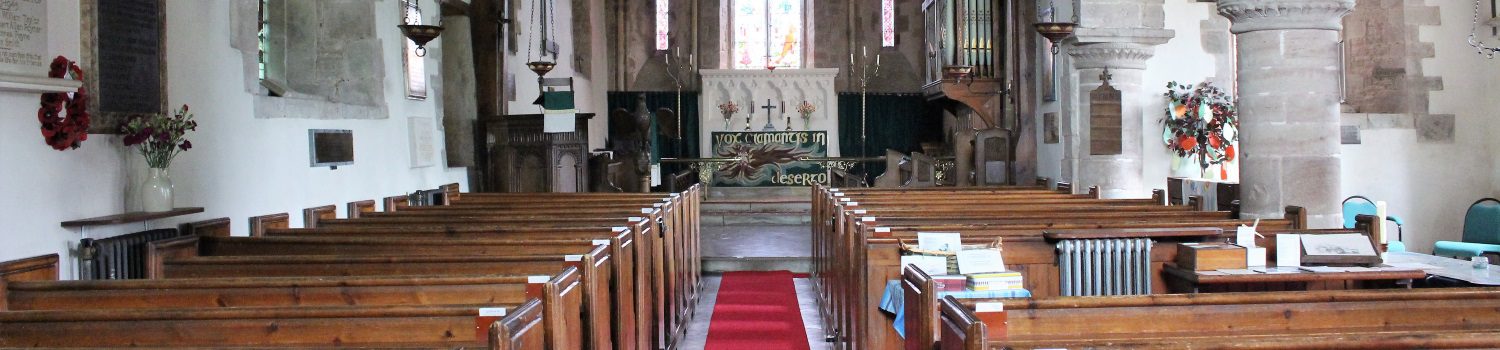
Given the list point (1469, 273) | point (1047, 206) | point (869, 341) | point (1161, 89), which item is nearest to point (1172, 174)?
point (1161, 89)

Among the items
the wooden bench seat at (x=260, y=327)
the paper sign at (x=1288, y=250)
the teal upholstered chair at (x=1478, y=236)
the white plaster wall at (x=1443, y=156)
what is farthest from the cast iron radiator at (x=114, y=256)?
the white plaster wall at (x=1443, y=156)

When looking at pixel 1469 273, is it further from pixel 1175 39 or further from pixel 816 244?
pixel 1175 39

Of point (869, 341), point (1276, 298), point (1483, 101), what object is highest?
point (1483, 101)

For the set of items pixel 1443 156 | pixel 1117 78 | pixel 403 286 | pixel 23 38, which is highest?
pixel 1117 78

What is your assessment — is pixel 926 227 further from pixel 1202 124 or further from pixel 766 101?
pixel 766 101

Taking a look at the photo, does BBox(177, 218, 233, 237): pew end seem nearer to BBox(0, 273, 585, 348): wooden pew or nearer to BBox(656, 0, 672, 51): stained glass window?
BBox(0, 273, 585, 348): wooden pew

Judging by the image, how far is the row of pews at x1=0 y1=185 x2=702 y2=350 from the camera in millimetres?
2439

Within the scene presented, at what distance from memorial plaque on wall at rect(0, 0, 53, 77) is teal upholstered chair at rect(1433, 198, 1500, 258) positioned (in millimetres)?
7255

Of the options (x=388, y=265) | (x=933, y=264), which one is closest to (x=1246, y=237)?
(x=933, y=264)

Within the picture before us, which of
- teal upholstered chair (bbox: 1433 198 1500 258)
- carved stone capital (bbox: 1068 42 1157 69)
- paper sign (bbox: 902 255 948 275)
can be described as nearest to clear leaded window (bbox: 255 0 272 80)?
paper sign (bbox: 902 255 948 275)

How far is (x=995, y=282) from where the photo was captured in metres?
3.44

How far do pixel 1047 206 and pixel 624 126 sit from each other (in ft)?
23.4

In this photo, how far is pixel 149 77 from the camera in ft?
14.7

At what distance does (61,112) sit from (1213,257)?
13.3ft
